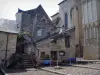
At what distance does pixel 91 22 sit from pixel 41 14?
12.3 meters

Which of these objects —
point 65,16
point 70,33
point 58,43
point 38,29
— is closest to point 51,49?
point 58,43

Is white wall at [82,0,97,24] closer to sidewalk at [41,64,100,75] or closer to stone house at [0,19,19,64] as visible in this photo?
sidewalk at [41,64,100,75]

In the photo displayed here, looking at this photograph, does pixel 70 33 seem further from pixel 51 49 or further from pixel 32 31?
pixel 32 31

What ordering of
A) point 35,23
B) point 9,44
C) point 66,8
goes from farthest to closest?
point 66,8
point 35,23
point 9,44

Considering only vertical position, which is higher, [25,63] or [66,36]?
[66,36]

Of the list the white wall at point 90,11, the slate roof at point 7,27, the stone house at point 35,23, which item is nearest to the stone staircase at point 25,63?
the slate roof at point 7,27

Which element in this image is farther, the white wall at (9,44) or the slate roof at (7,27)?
the slate roof at (7,27)

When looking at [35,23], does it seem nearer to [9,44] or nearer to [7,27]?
[7,27]

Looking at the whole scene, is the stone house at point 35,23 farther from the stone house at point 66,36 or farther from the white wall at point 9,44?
the white wall at point 9,44

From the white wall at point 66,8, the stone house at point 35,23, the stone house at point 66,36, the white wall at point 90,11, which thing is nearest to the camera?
the stone house at point 66,36

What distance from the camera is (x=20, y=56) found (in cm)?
2248

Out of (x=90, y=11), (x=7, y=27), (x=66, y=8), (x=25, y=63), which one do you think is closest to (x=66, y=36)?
(x=90, y=11)

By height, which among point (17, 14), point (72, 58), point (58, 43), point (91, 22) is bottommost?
point (72, 58)

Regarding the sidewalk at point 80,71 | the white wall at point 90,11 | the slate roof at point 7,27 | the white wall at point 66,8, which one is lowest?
the sidewalk at point 80,71
